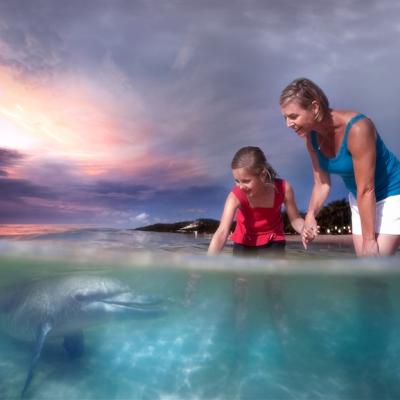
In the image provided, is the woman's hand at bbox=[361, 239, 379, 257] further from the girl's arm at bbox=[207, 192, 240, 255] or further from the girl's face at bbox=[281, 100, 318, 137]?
the girl's arm at bbox=[207, 192, 240, 255]

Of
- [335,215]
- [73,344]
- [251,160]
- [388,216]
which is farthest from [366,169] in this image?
[335,215]

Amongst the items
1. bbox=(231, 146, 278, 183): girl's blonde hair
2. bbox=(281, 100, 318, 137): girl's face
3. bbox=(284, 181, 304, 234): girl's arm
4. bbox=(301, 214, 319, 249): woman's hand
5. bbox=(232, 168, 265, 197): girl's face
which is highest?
bbox=(281, 100, 318, 137): girl's face

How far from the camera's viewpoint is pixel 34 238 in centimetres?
767

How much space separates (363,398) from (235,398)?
277 centimetres

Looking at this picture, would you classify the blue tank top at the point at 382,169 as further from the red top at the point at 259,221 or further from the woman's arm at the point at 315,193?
the red top at the point at 259,221

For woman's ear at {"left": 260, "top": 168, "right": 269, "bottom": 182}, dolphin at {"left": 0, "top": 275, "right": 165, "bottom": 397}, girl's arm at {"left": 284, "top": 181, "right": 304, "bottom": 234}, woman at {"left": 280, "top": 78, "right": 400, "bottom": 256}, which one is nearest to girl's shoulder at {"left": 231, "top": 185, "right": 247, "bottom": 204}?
woman's ear at {"left": 260, "top": 168, "right": 269, "bottom": 182}

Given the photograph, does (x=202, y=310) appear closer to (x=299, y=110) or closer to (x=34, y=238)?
(x=34, y=238)

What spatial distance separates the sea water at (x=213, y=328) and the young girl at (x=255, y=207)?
72 cm

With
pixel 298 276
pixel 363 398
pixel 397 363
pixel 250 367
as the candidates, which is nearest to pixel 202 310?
pixel 250 367

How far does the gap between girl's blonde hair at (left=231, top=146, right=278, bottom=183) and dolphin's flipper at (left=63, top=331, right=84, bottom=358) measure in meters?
4.24

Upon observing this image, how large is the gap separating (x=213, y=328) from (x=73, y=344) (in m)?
5.52

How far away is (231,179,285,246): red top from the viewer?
13.7 ft

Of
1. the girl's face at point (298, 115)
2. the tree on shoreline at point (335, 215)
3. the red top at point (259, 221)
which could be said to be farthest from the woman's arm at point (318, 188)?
the tree on shoreline at point (335, 215)

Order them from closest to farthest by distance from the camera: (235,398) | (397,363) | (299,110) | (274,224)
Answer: (299,110), (274,224), (235,398), (397,363)
